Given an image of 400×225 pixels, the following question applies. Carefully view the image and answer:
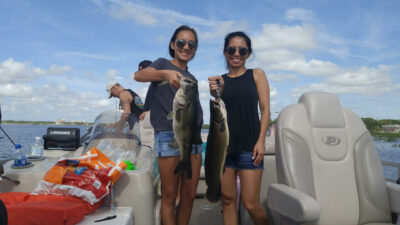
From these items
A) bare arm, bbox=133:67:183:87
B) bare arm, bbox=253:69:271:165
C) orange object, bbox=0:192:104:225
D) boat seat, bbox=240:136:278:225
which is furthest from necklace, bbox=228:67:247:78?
orange object, bbox=0:192:104:225

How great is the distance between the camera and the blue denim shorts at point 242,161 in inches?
102

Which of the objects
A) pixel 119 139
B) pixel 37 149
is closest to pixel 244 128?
pixel 119 139

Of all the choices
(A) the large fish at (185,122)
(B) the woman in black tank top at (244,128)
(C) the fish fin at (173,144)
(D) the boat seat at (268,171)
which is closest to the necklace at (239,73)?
(B) the woman in black tank top at (244,128)

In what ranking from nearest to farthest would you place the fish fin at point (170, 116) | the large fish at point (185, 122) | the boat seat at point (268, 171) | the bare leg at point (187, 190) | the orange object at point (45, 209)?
the orange object at point (45, 209) < the large fish at point (185, 122) < the fish fin at point (170, 116) < the bare leg at point (187, 190) < the boat seat at point (268, 171)

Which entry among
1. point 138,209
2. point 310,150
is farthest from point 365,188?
point 138,209

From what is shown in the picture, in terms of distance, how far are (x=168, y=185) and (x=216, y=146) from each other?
54 cm

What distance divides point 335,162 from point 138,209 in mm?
1921

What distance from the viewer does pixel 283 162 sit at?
2.52 metres

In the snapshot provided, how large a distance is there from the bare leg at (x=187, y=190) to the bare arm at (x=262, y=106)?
1.77 ft

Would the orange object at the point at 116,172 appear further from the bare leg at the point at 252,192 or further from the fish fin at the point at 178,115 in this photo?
the bare leg at the point at 252,192

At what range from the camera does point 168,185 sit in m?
2.43

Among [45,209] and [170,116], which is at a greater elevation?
[170,116]

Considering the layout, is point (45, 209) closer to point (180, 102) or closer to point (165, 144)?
point (165, 144)

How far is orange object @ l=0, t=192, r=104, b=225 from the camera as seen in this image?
6.15ft
